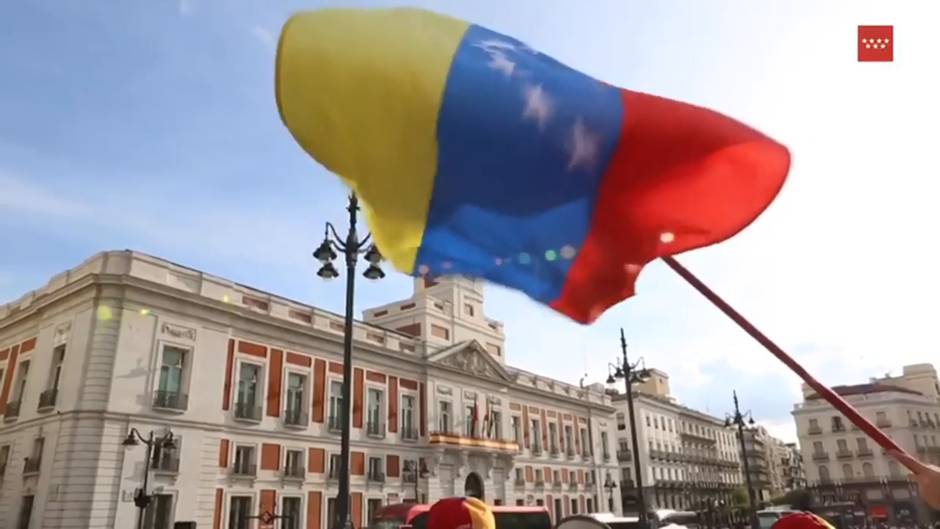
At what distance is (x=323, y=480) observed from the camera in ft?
97.0

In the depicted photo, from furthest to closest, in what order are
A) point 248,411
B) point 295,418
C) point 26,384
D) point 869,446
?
point 869,446 < point 295,418 < point 248,411 < point 26,384

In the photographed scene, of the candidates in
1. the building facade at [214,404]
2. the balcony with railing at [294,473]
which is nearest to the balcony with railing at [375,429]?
the building facade at [214,404]

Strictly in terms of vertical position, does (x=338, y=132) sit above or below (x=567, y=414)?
below

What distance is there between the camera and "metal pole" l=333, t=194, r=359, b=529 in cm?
1170

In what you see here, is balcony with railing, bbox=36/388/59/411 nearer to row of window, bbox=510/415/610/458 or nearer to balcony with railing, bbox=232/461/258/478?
balcony with railing, bbox=232/461/258/478

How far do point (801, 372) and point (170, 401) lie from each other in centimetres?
2476

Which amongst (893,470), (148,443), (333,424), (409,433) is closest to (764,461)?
(893,470)

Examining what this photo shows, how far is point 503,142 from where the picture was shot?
3.61 meters

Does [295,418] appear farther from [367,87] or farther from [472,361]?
[367,87]

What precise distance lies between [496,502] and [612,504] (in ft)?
50.0

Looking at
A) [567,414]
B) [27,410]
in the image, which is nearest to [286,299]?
[27,410]

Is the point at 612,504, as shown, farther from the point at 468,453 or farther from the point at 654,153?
the point at 654,153

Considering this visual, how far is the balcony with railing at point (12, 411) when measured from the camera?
25.5m

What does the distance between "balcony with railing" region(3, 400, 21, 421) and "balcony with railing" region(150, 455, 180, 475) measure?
21.3 feet
